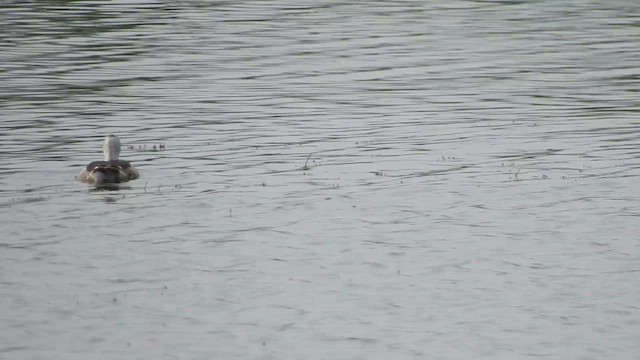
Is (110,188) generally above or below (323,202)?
above

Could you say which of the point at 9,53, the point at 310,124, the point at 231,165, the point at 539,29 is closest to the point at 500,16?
the point at 539,29

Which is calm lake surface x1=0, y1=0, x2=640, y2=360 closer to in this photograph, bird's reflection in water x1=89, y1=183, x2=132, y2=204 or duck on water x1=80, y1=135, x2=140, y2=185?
bird's reflection in water x1=89, y1=183, x2=132, y2=204

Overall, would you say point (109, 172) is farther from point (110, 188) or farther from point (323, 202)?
point (323, 202)

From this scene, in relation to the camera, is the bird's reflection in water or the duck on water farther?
the duck on water

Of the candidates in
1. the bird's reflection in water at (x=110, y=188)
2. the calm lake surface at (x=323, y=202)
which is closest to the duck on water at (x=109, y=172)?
the bird's reflection in water at (x=110, y=188)

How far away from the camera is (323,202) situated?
2495cm

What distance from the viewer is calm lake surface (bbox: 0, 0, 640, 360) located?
58.2 ft

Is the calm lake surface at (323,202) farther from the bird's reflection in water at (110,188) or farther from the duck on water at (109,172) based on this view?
the duck on water at (109,172)

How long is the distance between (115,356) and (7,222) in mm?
7199

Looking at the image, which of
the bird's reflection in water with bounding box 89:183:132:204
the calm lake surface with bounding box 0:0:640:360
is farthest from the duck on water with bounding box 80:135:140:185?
the calm lake surface with bounding box 0:0:640:360

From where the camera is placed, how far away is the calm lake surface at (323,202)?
1773 cm

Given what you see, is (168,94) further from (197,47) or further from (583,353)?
(583,353)

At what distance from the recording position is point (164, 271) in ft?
66.7

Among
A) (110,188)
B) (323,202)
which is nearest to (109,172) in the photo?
(110,188)
